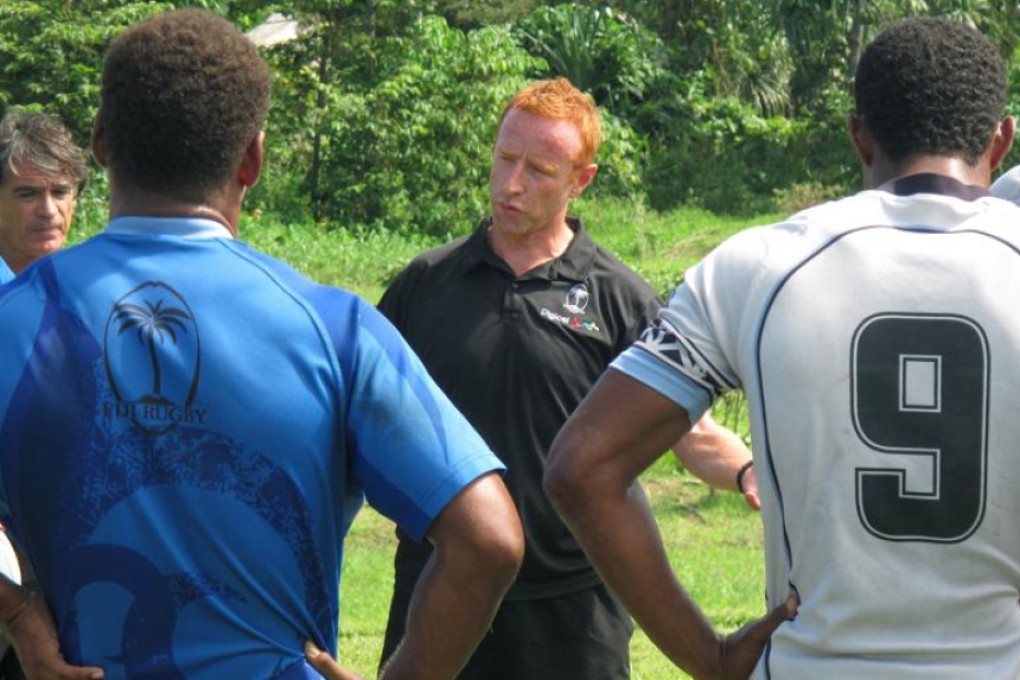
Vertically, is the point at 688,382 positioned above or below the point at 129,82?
below

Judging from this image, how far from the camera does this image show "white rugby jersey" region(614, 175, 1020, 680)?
2701mm

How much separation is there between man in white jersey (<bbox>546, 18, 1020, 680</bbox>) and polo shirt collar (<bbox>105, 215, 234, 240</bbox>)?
66 cm

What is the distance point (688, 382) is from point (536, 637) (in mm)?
1720

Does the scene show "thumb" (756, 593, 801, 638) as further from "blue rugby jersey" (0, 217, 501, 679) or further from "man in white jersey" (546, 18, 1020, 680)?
"blue rugby jersey" (0, 217, 501, 679)

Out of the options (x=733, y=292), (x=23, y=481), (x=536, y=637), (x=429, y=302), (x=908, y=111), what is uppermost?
(x=908, y=111)

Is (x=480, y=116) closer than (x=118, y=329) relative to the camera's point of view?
No

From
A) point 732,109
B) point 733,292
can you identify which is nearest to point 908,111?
point 733,292

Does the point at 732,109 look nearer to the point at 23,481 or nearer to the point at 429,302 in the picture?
the point at 429,302

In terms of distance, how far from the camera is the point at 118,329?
2.63 m

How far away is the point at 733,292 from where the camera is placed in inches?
111

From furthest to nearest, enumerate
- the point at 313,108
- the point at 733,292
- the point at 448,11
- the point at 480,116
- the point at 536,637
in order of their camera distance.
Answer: the point at 448,11, the point at 313,108, the point at 480,116, the point at 536,637, the point at 733,292

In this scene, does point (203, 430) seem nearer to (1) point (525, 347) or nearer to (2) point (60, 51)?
(1) point (525, 347)

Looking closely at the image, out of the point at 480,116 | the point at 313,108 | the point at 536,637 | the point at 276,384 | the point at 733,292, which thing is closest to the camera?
the point at 276,384

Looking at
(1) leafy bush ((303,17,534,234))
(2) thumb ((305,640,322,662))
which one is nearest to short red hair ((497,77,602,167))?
(2) thumb ((305,640,322,662))
